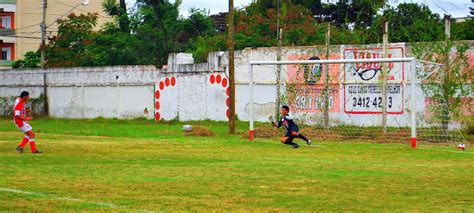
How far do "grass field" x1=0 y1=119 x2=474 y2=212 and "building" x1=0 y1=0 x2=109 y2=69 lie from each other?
2203 inches


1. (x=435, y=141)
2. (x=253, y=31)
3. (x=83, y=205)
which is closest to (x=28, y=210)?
(x=83, y=205)

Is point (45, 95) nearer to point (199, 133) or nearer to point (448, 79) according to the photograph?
point (199, 133)

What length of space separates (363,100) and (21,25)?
50886mm

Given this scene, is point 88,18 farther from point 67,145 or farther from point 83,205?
point 83,205

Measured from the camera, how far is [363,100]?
39.0 meters

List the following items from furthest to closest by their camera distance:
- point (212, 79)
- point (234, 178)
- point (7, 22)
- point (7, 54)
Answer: point (7, 54) → point (7, 22) → point (212, 79) → point (234, 178)

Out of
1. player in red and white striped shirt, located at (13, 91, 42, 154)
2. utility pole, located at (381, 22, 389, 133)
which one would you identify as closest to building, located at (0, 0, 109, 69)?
utility pole, located at (381, 22, 389, 133)

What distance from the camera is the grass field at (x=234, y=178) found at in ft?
43.2

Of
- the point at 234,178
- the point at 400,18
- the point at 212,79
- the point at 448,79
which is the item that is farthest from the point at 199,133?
the point at 400,18

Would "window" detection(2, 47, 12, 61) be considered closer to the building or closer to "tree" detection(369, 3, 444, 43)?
the building

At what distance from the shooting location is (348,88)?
39562 mm

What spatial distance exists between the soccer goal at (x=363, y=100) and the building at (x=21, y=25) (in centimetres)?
4629

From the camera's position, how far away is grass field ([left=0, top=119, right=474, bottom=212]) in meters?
13.2

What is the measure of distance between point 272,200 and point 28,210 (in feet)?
11.6
